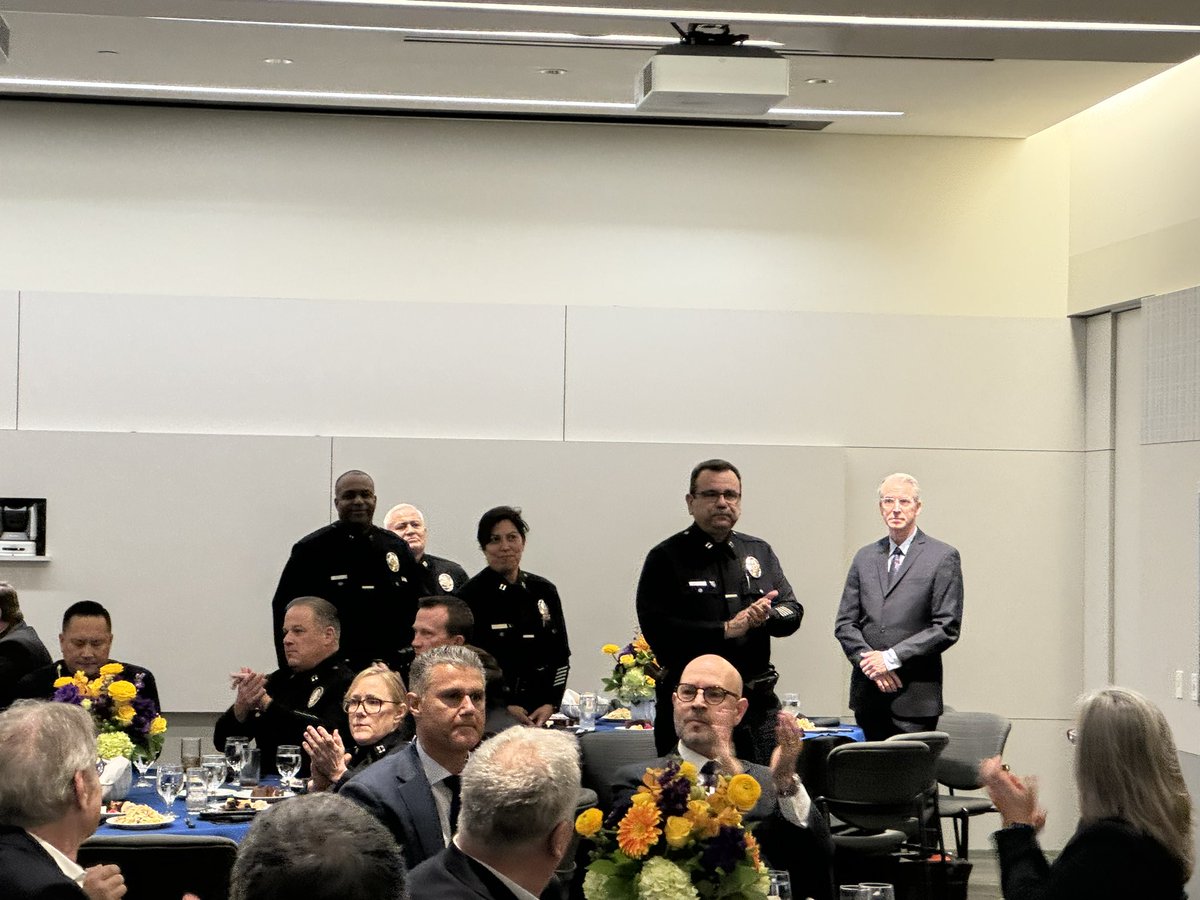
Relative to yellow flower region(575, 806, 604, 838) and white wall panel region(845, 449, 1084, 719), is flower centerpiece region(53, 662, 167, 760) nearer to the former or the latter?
yellow flower region(575, 806, 604, 838)

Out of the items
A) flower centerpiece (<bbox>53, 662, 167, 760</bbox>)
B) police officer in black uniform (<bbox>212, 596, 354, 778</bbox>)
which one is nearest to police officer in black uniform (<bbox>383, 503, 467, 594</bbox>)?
police officer in black uniform (<bbox>212, 596, 354, 778</bbox>)

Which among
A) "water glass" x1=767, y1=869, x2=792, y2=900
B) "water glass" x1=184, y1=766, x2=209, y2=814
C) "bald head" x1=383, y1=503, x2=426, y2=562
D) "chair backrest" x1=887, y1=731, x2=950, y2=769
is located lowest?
"chair backrest" x1=887, y1=731, x2=950, y2=769

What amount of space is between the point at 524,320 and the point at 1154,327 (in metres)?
3.48

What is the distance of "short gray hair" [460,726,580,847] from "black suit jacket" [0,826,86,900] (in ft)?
2.61

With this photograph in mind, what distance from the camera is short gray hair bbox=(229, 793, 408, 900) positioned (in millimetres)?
1819

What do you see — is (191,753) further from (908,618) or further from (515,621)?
(908,618)

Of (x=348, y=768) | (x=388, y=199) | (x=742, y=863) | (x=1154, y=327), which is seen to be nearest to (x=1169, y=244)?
(x=1154, y=327)

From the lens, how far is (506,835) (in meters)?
3.16

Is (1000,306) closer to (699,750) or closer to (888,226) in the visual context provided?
(888,226)

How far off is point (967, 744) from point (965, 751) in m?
0.04

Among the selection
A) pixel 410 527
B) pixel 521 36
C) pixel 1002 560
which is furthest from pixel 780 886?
pixel 1002 560

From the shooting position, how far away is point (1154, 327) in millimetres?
8578

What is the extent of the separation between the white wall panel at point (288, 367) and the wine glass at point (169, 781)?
4.07 metres

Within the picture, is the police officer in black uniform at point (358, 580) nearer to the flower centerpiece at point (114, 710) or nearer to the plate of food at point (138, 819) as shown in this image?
the flower centerpiece at point (114, 710)
